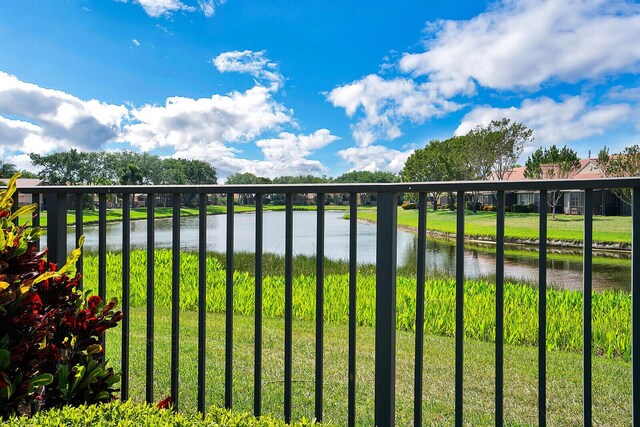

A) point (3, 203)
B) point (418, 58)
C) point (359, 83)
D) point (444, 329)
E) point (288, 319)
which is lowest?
point (444, 329)

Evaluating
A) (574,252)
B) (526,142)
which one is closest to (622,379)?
(574,252)

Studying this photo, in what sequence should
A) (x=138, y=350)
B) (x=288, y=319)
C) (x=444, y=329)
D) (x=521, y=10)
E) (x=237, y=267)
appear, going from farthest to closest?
(x=521, y=10) → (x=237, y=267) → (x=444, y=329) → (x=138, y=350) → (x=288, y=319)

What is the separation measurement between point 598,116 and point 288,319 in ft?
74.3

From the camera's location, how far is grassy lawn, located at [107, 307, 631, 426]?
8.23 feet

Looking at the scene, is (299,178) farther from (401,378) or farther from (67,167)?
(67,167)

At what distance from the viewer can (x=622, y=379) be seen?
309 centimetres

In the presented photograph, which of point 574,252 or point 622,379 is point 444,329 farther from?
point 574,252

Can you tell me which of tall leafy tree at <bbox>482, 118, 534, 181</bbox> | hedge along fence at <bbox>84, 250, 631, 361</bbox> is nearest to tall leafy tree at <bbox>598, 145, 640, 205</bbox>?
tall leafy tree at <bbox>482, 118, 534, 181</bbox>

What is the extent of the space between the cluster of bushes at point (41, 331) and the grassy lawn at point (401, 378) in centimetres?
75

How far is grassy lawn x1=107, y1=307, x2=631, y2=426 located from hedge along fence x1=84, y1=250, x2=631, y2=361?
1.09 feet

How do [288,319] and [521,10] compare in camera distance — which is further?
[521,10]

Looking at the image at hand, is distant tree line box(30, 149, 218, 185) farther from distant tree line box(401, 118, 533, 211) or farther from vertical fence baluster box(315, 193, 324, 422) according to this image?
vertical fence baluster box(315, 193, 324, 422)

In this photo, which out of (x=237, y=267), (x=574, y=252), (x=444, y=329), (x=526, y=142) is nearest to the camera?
(x=444, y=329)

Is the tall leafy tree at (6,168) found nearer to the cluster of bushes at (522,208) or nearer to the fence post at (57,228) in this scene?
the cluster of bushes at (522,208)
